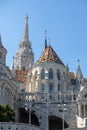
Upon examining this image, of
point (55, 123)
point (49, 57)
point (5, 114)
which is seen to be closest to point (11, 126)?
point (5, 114)

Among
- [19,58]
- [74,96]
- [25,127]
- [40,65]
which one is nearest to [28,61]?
[19,58]

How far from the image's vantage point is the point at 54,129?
65.1m

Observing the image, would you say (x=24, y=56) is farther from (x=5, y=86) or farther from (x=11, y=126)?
(x=11, y=126)

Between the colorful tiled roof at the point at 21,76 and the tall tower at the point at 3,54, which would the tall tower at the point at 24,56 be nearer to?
the colorful tiled roof at the point at 21,76

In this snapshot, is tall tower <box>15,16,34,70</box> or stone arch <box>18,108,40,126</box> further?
tall tower <box>15,16,34,70</box>

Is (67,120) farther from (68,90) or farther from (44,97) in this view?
(68,90)

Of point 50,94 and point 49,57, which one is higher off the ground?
point 49,57

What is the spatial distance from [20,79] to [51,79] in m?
10.6

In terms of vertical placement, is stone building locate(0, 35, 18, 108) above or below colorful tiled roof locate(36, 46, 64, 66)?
below

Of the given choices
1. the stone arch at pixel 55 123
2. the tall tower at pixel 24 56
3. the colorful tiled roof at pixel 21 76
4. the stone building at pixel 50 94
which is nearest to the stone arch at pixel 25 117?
the stone building at pixel 50 94

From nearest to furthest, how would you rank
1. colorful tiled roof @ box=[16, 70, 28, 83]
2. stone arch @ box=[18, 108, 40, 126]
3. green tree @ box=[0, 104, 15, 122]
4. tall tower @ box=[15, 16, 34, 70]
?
1. green tree @ box=[0, 104, 15, 122]
2. stone arch @ box=[18, 108, 40, 126]
3. colorful tiled roof @ box=[16, 70, 28, 83]
4. tall tower @ box=[15, 16, 34, 70]

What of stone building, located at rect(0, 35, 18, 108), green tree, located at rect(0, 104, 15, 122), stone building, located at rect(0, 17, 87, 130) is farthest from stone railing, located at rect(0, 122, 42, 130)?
stone building, located at rect(0, 35, 18, 108)

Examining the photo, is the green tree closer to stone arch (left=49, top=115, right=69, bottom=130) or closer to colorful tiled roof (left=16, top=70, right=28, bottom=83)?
stone arch (left=49, top=115, right=69, bottom=130)

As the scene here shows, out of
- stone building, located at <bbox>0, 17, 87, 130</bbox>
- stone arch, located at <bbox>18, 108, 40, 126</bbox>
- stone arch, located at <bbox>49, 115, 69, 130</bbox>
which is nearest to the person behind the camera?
stone building, located at <bbox>0, 17, 87, 130</bbox>
